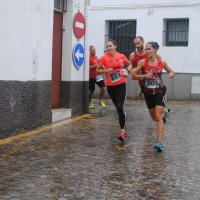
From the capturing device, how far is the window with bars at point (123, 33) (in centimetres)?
1764

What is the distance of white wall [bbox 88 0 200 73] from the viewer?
16.5m

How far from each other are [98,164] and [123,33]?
38.8 feet

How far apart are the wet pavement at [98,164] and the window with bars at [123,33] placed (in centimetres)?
786

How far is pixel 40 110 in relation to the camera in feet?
30.9

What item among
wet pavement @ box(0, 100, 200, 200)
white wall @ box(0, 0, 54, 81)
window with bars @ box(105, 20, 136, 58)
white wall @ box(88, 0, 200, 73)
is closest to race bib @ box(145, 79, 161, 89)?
wet pavement @ box(0, 100, 200, 200)

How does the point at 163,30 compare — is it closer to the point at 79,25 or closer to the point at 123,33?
the point at 123,33

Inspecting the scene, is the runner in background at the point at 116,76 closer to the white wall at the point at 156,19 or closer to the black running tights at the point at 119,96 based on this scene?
the black running tights at the point at 119,96

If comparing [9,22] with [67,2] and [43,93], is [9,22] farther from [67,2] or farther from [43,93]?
[67,2]

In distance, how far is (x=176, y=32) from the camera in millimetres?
17141

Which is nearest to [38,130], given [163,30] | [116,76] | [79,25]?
[116,76]

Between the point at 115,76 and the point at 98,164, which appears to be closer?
the point at 98,164

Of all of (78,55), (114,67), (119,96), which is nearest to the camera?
(119,96)

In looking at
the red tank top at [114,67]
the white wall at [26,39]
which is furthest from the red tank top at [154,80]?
the white wall at [26,39]

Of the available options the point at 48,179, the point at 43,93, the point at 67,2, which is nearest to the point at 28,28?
the point at 43,93
